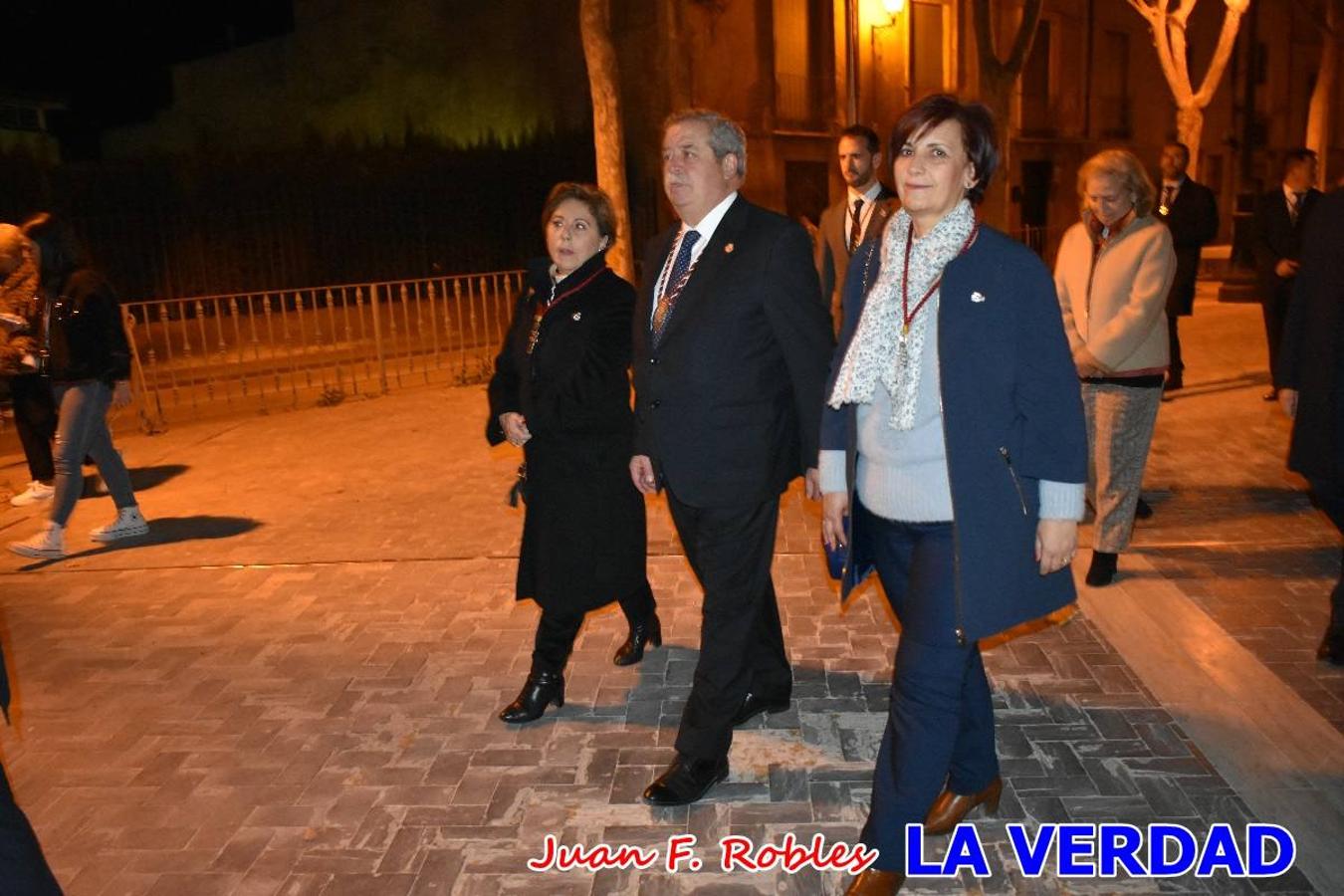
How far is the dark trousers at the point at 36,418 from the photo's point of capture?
7668 mm

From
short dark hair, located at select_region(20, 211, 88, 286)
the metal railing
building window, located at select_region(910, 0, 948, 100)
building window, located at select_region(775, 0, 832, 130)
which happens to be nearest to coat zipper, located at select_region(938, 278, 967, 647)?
short dark hair, located at select_region(20, 211, 88, 286)

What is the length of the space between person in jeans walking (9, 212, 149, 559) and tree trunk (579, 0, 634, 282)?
551 cm

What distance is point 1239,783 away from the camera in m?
3.58

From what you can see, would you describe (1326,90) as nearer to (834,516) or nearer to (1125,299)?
(1125,299)

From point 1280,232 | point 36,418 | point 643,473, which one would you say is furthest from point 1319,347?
point 36,418

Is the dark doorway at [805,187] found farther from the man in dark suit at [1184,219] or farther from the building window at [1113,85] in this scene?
the man in dark suit at [1184,219]

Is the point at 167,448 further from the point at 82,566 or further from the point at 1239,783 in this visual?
the point at 1239,783

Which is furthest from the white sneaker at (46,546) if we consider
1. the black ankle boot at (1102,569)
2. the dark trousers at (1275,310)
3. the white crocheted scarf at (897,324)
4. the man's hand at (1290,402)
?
the dark trousers at (1275,310)

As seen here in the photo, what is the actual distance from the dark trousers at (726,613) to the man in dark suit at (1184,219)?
619cm

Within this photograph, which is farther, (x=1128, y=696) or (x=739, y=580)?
(x=1128, y=696)

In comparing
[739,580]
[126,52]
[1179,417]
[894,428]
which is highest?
[126,52]

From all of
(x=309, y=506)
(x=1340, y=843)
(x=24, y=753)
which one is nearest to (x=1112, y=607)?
(x=1340, y=843)

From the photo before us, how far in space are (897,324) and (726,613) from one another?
3.73 ft

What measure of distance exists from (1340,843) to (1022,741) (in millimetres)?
987
